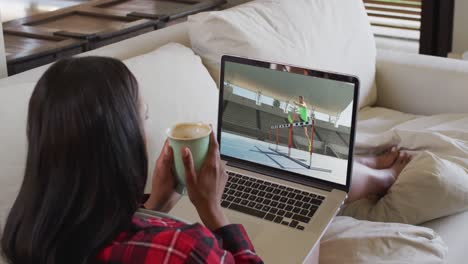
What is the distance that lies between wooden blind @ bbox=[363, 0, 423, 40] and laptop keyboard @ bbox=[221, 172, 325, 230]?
2.21 metres

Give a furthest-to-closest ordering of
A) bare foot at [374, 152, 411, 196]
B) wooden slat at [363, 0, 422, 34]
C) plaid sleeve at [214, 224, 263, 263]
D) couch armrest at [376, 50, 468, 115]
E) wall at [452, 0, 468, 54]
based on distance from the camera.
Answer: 1. wooden slat at [363, 0, 422, 34]
2. wall at [452, 0, 468, 54]
3. couch armrest at [376, 50, 468, 115]
4. bare foot at [374, 152, 411, 196]
5. plaid sleeve at [214, 224, 263, 263]

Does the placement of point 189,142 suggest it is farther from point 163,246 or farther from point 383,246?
point 383,246

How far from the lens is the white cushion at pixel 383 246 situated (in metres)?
1.42

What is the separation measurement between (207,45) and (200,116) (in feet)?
1.02

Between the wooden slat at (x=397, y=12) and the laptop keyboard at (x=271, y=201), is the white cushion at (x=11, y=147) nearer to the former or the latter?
the laptop keyboard at (x=271, y=201)

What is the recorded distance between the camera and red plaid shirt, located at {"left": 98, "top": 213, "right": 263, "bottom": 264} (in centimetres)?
94

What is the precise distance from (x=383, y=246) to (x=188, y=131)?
555 millimetres

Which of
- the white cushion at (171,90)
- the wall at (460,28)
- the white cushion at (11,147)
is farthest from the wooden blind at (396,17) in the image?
the white cushion at (11,147)

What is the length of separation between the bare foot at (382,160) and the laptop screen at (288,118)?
0.48 m

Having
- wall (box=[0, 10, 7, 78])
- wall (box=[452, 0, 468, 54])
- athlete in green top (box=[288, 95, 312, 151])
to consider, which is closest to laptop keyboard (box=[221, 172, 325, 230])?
athlete in green top (box=[288, 95, 312, 151])

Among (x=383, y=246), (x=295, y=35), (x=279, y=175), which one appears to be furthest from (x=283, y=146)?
(x=295, y=35)

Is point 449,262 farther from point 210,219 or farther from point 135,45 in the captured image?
point 135,45

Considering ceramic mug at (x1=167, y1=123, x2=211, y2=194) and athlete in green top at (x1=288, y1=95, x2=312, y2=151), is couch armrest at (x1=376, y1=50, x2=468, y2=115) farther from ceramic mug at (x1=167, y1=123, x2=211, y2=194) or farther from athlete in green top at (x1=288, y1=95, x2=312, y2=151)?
ceramic mug at (x1=167, y1=123, x2=211, y2=194)

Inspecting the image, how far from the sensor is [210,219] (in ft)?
3.71
